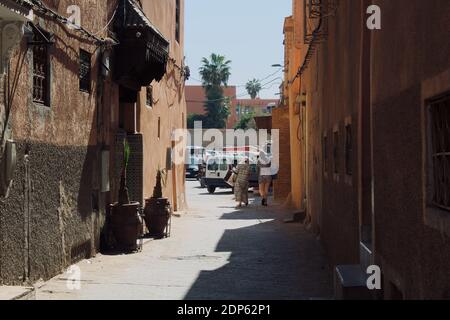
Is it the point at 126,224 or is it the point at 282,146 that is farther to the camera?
the point at 282,146

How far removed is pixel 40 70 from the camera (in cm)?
870

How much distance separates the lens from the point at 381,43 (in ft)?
19.3

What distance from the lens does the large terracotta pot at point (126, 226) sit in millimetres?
11773

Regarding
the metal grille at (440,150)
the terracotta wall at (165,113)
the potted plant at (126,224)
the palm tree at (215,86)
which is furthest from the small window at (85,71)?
the palm tree at (215,86)

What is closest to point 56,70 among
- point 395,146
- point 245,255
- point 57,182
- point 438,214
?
point 57,182

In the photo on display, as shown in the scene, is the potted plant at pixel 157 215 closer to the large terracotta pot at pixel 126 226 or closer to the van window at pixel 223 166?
the large terracotta pot at pixel 126 226

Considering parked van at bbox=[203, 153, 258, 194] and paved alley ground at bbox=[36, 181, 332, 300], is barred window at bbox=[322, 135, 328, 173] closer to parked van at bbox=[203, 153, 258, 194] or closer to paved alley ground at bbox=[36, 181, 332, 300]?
paved alley ground at bbox=[36, 181, 332, 300]

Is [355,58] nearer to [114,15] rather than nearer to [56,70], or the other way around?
[56,70]

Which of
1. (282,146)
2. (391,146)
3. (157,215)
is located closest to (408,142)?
(391,146)

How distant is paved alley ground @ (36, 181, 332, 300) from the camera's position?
821 centimetres

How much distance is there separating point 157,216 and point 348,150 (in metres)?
6.50

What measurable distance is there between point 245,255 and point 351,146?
13.8ft

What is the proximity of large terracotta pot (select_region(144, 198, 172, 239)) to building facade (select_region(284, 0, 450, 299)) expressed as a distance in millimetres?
4573

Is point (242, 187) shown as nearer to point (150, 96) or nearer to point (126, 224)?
point (150, 96)
